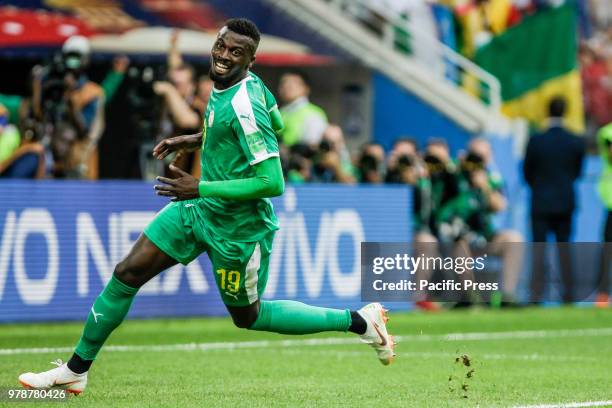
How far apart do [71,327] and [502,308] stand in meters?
5.74

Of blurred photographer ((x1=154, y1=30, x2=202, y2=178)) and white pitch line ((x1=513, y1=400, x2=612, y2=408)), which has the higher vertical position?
blurred photographer ((x1=154, y1=30, x2=202, y2=178))

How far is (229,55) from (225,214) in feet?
2.86

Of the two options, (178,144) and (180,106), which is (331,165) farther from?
(178,144)

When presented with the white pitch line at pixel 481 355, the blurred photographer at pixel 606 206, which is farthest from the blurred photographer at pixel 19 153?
the blurred photographer at pixel 606 206

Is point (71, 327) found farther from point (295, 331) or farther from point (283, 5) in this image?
point (283, 5)

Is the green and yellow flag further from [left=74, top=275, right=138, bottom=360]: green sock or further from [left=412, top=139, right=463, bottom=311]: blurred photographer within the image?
[left=74, top=275, right=138, bottom=360]: green sock

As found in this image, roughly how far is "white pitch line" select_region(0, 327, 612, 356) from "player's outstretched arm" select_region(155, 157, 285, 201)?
3.72 m

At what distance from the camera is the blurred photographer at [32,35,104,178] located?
15781 mm

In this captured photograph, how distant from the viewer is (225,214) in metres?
8.30

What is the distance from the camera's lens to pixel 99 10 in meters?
19.3

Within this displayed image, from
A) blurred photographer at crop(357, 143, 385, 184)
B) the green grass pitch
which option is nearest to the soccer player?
the green grass pitch

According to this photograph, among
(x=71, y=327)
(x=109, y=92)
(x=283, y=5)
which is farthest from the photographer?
(x=283, y=5)

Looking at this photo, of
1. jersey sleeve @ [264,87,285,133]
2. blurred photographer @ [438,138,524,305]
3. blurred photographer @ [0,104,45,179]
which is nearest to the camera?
jersey sleeve @ [264,87,285,133]

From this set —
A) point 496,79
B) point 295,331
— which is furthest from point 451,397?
point 496,79
